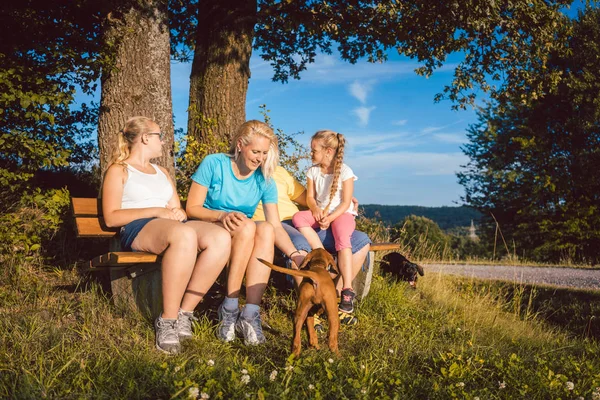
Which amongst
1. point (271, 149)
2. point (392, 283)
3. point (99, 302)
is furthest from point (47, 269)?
point (392, 283)

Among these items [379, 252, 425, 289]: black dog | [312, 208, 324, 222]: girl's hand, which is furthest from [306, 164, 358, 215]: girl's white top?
[379, 252, 425, 289]: black dog

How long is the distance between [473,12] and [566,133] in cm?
1428

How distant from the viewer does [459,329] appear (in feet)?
13.8

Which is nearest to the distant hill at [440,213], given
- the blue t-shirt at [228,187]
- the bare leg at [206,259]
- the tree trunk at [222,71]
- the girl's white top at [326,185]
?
the tree trunk at [222,71]

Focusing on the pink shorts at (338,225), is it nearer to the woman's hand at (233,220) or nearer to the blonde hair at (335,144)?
the blonde hair at (335,144)

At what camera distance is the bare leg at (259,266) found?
3.54 m

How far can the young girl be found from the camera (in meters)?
4.28

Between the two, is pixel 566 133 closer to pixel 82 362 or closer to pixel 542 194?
pixel 542 194

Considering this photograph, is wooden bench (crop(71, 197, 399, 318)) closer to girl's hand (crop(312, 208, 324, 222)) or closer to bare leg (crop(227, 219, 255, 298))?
bare leg (crop(227, 219, 255, 298))

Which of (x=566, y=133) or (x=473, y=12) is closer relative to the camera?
(x=473, y=12)

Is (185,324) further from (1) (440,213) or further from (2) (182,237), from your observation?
(1) (440,213)

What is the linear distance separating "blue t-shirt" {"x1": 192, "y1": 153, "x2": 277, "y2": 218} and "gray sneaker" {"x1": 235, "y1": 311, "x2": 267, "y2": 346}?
0.97m

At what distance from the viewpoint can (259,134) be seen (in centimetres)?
381

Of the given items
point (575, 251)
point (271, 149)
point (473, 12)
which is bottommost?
point (575, 251)
